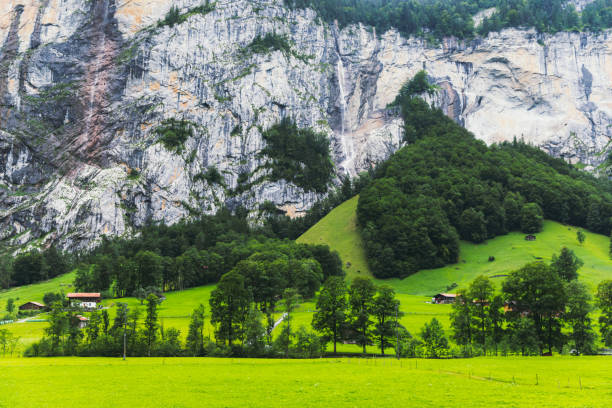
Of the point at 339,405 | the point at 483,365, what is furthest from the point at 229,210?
the point at 339,405

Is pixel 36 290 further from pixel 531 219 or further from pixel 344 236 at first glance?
pixel 531 219

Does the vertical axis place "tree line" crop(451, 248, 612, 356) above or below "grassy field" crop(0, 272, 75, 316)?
below

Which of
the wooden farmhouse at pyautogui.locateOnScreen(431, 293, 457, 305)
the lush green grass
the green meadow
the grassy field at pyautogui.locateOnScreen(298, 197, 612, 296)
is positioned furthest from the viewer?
the lush green grass

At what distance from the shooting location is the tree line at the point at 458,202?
137750 millimetres

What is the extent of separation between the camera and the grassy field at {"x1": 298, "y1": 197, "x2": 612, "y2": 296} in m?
116

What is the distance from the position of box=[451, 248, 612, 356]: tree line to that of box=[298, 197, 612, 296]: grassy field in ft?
125

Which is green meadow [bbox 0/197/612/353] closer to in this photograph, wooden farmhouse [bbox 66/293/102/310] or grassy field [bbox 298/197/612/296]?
grassy field [bbox 298/197/612/296]

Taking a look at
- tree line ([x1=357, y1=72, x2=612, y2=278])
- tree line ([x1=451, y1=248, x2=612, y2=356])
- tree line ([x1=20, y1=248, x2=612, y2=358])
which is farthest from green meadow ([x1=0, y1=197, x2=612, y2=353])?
tree line ([x1=451, y1=248, x2=612, y2=356])

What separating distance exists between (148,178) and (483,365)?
172383mm

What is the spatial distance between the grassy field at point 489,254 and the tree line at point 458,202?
406cm

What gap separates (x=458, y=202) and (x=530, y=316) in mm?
100623

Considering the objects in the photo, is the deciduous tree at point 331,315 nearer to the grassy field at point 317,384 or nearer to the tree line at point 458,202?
the grassy field at point 317,384

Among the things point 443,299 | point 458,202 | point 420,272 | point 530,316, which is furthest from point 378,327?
point 458,202

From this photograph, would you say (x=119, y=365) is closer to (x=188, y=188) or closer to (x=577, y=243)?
(x=577, y=243)
